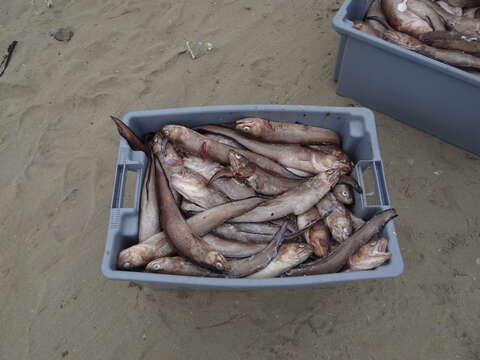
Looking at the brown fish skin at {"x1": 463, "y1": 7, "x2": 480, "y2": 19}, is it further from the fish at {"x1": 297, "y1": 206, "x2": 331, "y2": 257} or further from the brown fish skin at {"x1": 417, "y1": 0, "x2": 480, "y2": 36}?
the fish at {"x1": 297, "y1": 206, "x2": 331, "y2": 257}

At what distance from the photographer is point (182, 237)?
6.26 ft

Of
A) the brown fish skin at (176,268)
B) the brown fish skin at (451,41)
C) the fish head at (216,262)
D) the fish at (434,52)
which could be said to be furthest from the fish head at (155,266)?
the brown fish skin at (451,41)

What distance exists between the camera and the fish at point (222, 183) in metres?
2.11

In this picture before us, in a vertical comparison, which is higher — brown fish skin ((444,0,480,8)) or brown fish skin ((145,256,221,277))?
brown fish skin ((444,0,480,8))

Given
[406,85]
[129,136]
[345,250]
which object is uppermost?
[406,85]

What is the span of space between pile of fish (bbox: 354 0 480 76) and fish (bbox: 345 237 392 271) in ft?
4.83

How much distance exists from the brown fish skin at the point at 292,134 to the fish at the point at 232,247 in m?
0.67

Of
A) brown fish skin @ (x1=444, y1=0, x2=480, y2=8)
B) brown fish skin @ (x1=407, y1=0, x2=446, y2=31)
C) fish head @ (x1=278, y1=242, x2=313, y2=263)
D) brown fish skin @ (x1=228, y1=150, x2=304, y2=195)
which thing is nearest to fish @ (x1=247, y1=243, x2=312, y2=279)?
fish head @ (x1=278, y1=242, x2=313, y2=263)

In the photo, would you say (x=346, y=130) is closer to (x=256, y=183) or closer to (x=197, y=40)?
(x=256, y=183)

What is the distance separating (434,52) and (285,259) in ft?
5.90

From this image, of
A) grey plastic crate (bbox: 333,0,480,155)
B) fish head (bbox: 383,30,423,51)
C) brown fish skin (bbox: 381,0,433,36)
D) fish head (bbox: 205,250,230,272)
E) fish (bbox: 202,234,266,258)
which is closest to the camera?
fish head (bbox: 205,250,230,272)

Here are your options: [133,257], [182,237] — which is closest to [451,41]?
[182,237]

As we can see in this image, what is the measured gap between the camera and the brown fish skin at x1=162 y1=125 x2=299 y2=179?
7.13ft

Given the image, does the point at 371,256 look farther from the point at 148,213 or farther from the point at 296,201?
the point at 148,213
